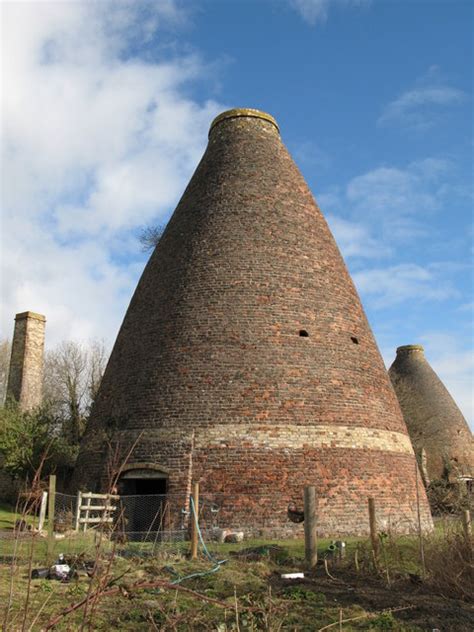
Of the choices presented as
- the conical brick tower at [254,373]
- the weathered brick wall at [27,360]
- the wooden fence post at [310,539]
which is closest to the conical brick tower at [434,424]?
the conical brick tower at [254,373]

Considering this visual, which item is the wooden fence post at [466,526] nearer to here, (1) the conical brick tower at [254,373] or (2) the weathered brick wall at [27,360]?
(1) the conical brick tower at [254,373]

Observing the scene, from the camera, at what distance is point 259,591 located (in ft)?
21.0

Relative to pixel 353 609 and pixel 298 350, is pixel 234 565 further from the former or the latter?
pixel 298 350

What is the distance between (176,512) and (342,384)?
423cm

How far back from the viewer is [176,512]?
10945 millimetres

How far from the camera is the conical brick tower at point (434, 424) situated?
26.4 m

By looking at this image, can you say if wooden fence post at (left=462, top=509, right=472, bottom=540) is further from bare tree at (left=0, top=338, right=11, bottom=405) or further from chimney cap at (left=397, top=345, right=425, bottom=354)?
bare tree at (left=0, top=338, right=11, bottom=405)

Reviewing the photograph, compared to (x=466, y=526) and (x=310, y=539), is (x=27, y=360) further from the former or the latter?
(x=466, y=526)

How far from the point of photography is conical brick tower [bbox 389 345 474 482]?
26406mm

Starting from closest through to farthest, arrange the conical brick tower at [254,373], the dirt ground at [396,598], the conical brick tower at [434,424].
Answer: the dirt ground at [396,598] → the conical brick tower at [254,373] → the conical brick tower at [434,424]

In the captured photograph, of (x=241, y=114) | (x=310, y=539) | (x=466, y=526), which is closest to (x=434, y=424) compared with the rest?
(x=241, y=114)

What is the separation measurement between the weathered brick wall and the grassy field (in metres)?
13.5

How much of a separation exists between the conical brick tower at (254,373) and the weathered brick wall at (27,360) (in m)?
10.1

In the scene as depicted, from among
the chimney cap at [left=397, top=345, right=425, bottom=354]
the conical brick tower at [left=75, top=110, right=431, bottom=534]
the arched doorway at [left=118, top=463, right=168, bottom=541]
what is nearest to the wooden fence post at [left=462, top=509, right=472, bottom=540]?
the conical brick tower at [left=75, top=110, right=431, bottom=534]
